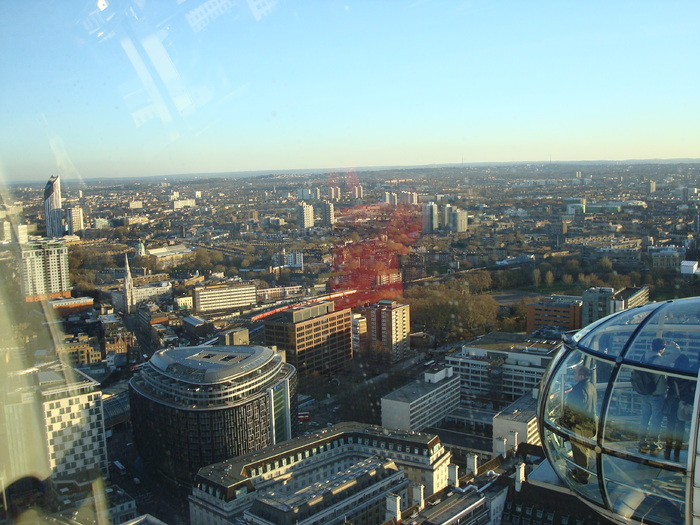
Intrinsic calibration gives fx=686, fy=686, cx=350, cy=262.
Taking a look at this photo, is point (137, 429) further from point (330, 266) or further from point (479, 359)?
point (330, 266)

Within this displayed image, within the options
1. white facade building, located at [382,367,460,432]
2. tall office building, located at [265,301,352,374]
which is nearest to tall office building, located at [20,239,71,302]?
tall office building, located at [265,301,352,374]

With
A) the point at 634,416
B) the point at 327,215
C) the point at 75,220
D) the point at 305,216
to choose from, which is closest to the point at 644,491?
the point at 634,416

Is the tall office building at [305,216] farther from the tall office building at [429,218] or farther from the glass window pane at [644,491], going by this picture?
the glass window pane at [644,491]

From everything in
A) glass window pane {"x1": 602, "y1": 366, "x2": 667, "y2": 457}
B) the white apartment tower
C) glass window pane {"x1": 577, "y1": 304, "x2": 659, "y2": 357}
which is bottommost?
the white apartment tower

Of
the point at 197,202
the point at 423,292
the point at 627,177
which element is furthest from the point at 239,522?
the point at 627,177

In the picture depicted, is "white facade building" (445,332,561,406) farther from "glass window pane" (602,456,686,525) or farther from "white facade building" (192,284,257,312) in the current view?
"glass window pane" (602,456,686,525)

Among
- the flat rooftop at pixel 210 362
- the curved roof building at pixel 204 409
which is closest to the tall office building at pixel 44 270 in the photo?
the flat rooftop at pixel 210 362

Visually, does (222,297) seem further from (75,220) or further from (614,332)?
(614,332)
